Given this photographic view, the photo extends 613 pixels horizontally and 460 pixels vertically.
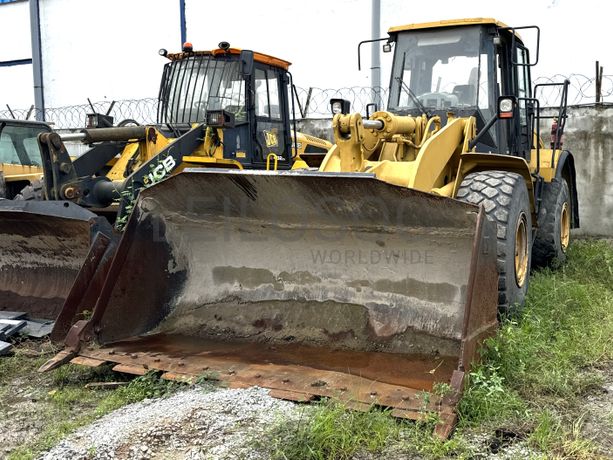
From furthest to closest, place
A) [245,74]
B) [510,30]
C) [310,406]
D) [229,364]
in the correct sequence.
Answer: [245,74] < [510,30] < [229,364] < [310,406]

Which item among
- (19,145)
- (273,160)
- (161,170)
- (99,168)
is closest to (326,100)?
(273,160)

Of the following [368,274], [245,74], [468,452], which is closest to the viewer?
[468,452]

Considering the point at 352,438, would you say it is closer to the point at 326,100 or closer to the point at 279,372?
the point at 279,372

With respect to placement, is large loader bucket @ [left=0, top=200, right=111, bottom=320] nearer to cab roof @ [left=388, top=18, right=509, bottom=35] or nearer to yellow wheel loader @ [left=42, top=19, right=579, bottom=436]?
yellow wheel loader @ [left=42, top=19, right=579, bottom=436]

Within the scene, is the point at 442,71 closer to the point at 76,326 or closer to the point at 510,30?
the point at 510,30

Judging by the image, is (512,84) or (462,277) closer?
(462,277)

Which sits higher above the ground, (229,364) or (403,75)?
(403,75)

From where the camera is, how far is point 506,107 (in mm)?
5500

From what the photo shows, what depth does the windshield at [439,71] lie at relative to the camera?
20.5 feet

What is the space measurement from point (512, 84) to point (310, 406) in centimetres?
408

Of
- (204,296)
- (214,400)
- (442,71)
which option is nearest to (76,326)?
(204,296)

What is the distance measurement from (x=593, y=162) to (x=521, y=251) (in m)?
5.45

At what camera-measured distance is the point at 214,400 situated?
12.4ft

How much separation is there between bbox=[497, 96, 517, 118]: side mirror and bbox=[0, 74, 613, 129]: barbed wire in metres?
3.69
